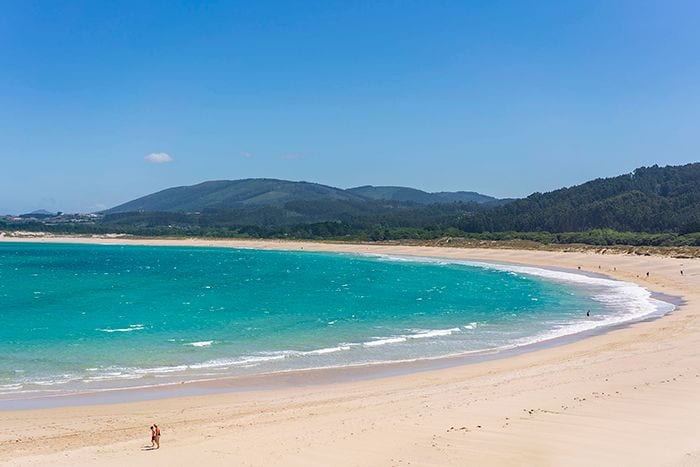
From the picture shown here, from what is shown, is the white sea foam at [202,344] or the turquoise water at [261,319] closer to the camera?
the turquoise water at [261,319]

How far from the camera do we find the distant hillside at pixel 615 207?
104 m

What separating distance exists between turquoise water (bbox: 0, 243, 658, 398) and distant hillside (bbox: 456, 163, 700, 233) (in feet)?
165

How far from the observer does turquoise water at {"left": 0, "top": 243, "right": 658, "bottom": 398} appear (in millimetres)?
23250

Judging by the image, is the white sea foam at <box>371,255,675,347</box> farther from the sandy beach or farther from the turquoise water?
the sandy beach

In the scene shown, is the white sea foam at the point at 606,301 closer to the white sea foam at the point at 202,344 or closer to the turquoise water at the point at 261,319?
the turquoise water at the point at 261,319

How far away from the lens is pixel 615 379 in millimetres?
19359

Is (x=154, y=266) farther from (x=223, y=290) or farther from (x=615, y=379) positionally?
(x=615, y=379)

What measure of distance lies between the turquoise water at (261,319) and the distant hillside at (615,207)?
50.4m

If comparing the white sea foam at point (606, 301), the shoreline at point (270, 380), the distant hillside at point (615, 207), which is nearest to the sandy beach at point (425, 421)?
the shoreline at point (270, 380)

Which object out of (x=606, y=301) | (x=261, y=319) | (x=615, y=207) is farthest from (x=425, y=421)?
(x=615, y=207)

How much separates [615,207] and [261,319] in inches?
3877

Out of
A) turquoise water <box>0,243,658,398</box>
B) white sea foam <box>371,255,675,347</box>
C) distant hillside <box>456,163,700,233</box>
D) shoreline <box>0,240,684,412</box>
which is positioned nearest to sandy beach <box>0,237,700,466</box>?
shoreline <box>0,240,684,412</box>

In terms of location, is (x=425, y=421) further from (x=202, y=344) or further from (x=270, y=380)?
(x=202, y=344)

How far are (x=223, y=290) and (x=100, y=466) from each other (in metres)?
38.8
